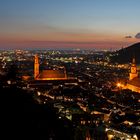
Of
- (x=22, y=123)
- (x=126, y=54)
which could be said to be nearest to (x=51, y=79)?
(x=22, y=123)

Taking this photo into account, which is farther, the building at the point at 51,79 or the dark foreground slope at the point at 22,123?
the building at the point at 51,79

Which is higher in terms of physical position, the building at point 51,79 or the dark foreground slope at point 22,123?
the dark foreground slope at point 22,123

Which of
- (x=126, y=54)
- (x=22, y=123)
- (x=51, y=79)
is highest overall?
(x=22, y=123)

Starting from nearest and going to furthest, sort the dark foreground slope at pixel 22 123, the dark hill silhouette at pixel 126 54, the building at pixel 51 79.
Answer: the dark foreground slope at pixel 22 123 → the building at pixel 51 79 → the dark hill silhouette at pixel 126 54

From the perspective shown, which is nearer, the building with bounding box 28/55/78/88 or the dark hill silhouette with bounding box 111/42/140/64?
the building with bounding box 28/55/78/88

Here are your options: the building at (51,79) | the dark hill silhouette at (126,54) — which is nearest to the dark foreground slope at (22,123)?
the building at (51,79)

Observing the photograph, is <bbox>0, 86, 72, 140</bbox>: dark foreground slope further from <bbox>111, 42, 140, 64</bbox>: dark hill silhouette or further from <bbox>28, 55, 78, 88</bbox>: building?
<bbox>111, 42, 140, 64</bbox>: dark hill silhouette

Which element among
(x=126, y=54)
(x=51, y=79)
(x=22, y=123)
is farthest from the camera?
(x=126, y=54)

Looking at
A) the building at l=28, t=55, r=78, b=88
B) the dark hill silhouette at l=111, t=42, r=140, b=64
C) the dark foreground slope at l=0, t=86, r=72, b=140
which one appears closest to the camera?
the dark foreground slope at l=0, t=86, r=72, b=140

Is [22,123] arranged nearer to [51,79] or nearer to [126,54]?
[51,79]

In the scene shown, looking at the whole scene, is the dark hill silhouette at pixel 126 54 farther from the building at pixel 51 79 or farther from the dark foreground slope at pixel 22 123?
the dark foreground slope at pixel 22 123

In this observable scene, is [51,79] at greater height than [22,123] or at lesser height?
lesser

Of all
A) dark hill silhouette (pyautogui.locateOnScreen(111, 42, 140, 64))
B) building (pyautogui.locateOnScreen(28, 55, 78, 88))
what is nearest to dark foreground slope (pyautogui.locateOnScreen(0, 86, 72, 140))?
building (pyautogui.locateOnScreen(28, 55, 78, 88))
